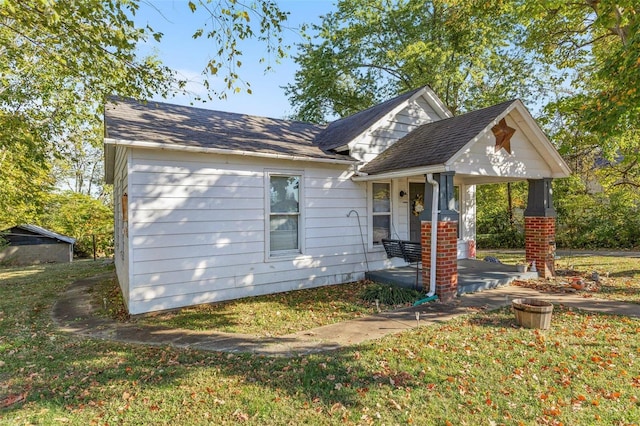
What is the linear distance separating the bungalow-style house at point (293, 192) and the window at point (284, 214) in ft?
0.08

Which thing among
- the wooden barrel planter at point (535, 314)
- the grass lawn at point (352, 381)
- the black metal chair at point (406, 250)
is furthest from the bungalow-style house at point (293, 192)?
the grass lawn at point (352, 381)

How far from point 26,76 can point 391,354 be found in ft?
51.1

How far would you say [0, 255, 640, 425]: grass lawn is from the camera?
10.4ft

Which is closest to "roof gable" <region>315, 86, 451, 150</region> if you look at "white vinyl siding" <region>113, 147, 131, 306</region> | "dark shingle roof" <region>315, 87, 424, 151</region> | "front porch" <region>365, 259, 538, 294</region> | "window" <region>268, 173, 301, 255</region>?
"dark shingle roof" <region>315, 87, 424, 151</region>

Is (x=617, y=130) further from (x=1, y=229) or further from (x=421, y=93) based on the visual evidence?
(x=1, y=229)

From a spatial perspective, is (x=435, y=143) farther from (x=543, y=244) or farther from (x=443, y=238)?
(x=543, y=244)

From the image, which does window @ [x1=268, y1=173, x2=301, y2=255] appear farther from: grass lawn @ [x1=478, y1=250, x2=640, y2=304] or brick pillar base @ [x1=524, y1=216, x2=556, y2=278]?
brick pillar base @ [x1=524, y1=216, x2=556, y2=278]

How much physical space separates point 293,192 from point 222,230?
1.85 meters

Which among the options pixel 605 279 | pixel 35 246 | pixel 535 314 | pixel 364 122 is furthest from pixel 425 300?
pixel 35 246

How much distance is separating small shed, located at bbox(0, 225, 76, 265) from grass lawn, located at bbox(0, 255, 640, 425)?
17.8 meters

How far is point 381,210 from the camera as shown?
928 cm

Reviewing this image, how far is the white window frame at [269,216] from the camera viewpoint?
7.51 metres

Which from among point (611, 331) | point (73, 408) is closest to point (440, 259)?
point (611, 331)

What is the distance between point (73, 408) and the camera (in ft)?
10.8
